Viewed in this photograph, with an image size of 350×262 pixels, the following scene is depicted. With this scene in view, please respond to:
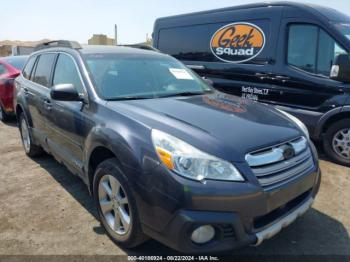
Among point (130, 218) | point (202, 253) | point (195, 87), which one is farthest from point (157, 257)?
point (195, 87)

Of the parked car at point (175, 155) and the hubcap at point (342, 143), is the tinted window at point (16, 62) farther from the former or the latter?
the hubcap at point (342, 143)

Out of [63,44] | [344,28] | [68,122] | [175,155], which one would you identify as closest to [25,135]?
[63,44]

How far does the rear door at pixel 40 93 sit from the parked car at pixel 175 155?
38 cm

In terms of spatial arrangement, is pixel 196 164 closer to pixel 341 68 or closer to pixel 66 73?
pixel 66 73

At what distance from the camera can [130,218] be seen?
2674mm

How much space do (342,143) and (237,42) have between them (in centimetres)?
252

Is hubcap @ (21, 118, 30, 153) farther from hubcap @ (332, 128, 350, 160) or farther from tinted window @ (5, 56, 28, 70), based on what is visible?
hubcap @ (332, 128, 350, 160)

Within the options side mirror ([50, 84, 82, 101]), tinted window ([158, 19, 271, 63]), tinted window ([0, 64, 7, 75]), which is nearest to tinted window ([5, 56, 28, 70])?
tinted window ([0, 64, 7, 75])

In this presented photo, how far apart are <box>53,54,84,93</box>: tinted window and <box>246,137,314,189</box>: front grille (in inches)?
76.1

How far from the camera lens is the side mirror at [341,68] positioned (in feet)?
15.8

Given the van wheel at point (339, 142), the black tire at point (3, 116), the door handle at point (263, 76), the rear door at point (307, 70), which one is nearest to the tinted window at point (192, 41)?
the door handle at point (263, 76)

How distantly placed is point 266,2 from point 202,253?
4843 millimetres

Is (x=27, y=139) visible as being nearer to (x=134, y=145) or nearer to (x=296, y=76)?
(x=134, y=145)

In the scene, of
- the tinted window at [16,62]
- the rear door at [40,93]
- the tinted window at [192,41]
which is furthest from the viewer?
the tinted window at [16,62]
